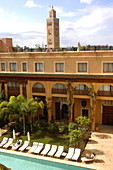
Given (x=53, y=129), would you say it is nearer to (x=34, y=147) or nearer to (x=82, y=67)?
(x=34, y=147)

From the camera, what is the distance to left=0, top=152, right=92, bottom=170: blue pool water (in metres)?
17.0

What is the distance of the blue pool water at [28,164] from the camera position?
55.6 ft

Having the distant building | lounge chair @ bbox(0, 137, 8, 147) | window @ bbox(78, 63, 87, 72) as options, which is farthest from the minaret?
lounge chair @ bbox(0, 137, 8, 147)

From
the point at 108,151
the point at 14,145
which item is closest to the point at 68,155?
the point at 108,151

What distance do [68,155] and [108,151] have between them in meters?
4.37

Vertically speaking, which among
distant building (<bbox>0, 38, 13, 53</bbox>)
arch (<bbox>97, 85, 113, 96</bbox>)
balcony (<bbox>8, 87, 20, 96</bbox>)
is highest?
distant building (<bbox>0, 38, 13, 53</bbox>)

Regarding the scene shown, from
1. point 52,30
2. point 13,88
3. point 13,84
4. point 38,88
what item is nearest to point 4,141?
point 38,88

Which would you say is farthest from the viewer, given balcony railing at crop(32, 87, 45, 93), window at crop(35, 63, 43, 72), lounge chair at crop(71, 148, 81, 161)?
balcony railing at crop(32, 87, 45, 93)

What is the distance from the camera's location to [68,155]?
59.1ft

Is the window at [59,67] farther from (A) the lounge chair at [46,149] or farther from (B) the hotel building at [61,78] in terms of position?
(A) the lounge chair at [46,149]

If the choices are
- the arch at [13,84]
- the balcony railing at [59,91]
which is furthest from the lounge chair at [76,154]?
the arch at [13,84]

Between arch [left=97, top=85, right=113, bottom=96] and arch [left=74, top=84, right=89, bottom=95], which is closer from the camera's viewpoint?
arch [left=97, top=85, right=113, bottom=96]

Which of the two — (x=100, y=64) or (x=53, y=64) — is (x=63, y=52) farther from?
(x=100, y=64)

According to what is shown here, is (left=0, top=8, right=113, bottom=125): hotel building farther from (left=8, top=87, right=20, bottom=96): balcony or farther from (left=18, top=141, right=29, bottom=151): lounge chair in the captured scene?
(left=18, top=141, right=29, bottom=151): lounge chair
